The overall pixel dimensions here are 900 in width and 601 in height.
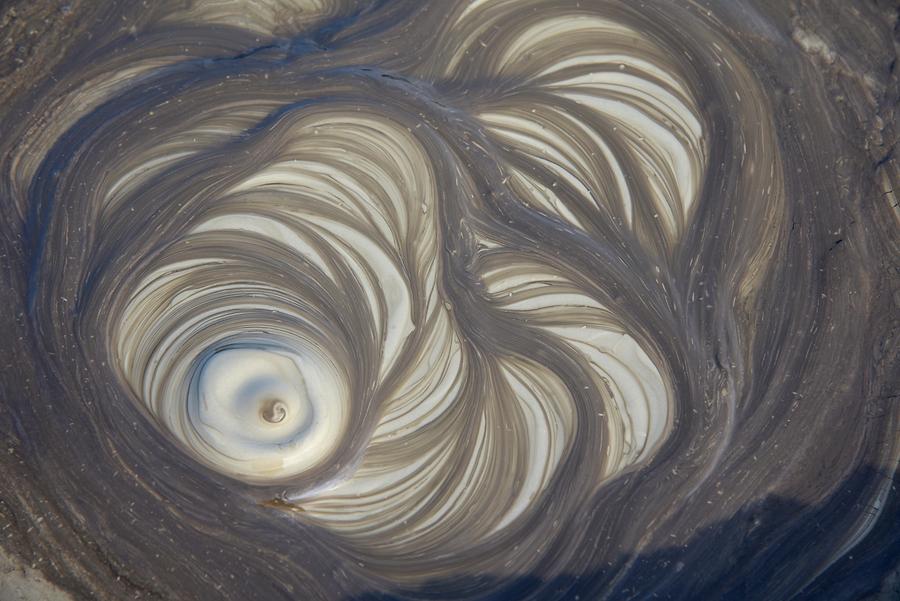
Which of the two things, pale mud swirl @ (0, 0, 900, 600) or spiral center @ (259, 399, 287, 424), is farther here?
pale mud swirl @ (0, 0, 900, 600)

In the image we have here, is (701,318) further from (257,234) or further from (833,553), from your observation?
(257,234)

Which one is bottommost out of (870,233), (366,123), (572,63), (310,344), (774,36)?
(310,344)

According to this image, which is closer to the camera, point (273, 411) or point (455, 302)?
point (273, 411)

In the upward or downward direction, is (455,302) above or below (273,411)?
above

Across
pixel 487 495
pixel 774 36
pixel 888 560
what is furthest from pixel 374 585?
pixel 774 36

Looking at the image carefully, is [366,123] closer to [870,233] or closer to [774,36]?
[774,36]

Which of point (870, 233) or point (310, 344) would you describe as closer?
point (310, 344)

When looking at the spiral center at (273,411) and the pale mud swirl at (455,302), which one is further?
the pale mud swirl at (455,302)

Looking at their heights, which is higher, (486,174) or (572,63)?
(572,63)
